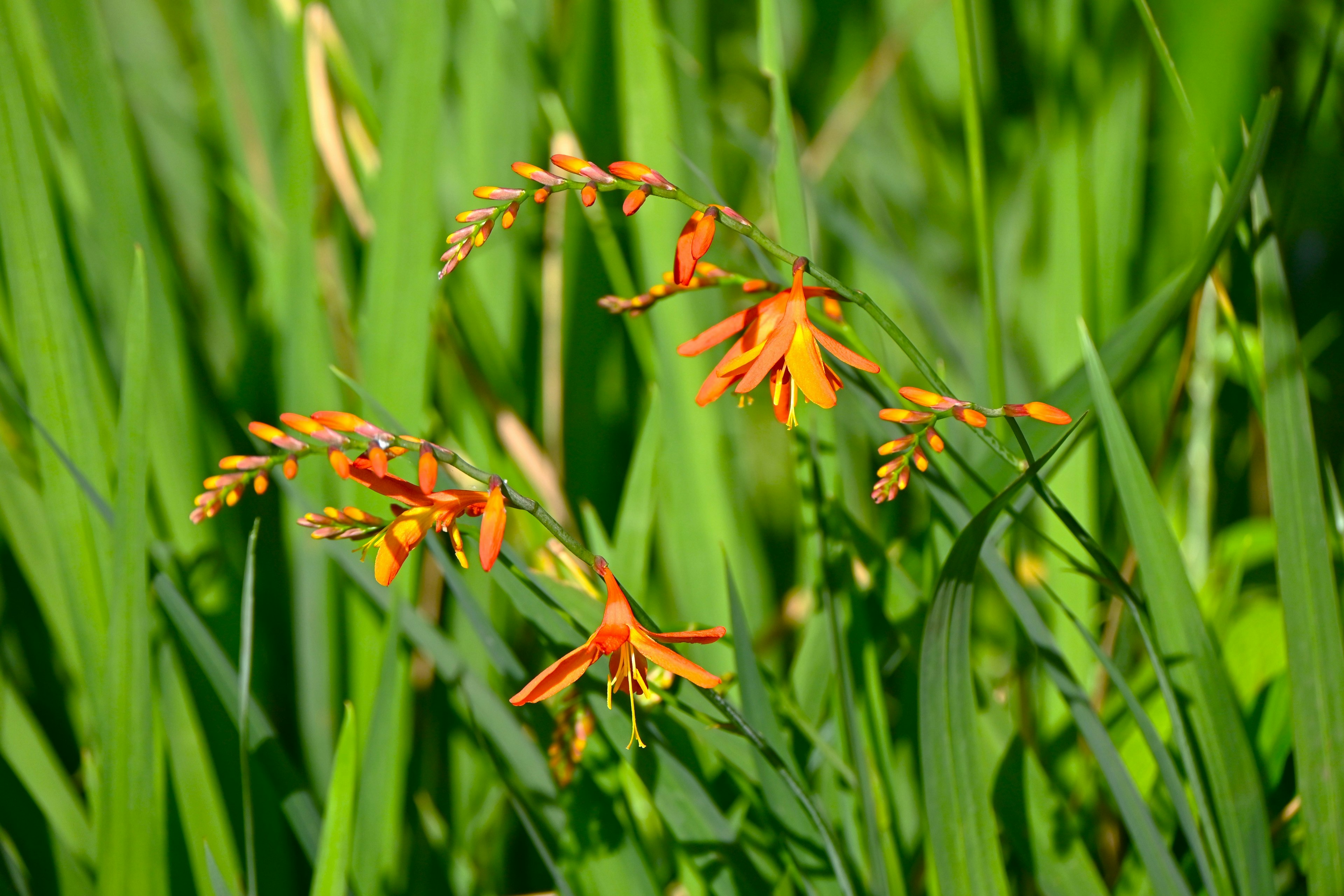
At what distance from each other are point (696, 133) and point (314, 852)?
0.77 m

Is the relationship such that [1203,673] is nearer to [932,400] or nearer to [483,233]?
[932,400]

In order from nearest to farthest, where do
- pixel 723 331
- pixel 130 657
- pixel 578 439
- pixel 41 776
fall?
pixel 723 331
pixel 130 657
pixel 41 776
pixel 578 439

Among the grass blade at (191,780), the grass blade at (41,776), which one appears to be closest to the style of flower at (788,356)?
the grass blade at (191,780)

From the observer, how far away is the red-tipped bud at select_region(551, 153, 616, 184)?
16.3 inches

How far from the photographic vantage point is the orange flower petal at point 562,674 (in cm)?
39

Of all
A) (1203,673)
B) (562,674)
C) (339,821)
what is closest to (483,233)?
(562,674)

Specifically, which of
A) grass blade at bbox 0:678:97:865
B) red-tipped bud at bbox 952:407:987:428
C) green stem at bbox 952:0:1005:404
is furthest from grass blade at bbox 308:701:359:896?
green stem at bbox 952:0:1005:404

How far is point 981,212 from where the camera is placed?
0.60 m

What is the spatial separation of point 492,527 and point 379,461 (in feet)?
0.19

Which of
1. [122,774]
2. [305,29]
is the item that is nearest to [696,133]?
[305,29]

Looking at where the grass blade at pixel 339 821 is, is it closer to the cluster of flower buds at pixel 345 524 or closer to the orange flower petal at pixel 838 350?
the cluster of flower buds at pixel 345 524

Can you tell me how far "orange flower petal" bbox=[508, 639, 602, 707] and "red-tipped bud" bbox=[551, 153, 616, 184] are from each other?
225mm

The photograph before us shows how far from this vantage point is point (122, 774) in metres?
0.58

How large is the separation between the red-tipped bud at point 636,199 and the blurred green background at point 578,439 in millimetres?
177
